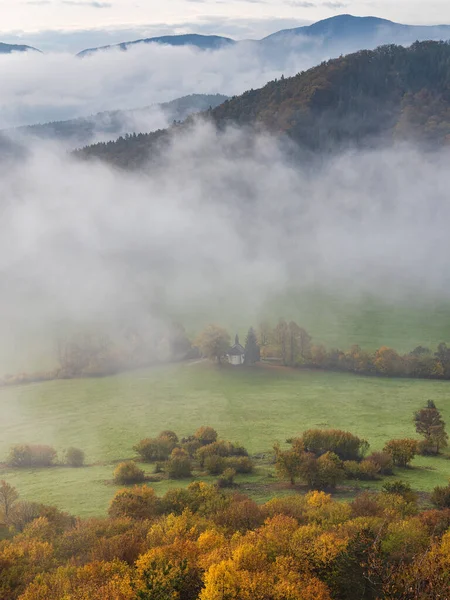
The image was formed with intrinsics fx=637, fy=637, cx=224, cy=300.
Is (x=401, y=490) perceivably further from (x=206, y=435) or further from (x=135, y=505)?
(x=206, y=435)

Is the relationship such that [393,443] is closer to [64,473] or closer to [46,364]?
[64,473]

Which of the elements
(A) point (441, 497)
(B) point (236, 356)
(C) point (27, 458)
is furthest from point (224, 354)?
(A) point (441, 497)

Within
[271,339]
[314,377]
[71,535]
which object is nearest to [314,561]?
[71,535]

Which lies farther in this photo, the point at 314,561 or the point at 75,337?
the point at 75,337

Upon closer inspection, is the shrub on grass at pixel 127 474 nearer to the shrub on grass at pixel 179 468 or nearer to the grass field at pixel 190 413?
the grass field at pixel 190 413

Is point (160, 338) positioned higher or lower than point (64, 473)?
higher

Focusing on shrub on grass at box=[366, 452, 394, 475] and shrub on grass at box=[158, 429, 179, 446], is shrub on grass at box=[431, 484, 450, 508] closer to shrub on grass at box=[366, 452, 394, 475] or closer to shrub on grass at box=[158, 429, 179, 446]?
shrub on grass at box=[366, 452, 394, 475]
